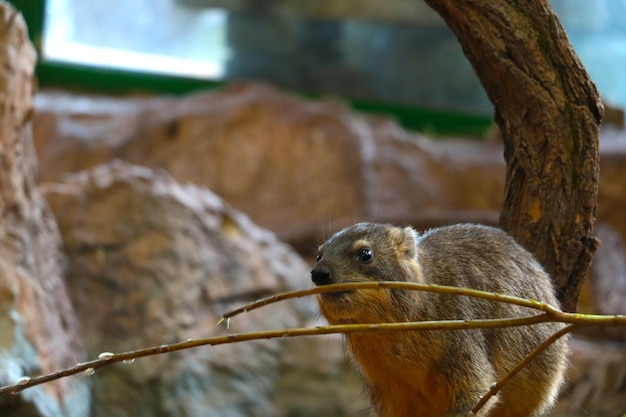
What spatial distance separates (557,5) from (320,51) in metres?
2.64

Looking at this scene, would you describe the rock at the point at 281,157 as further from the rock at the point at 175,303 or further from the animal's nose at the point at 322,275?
the animal's nose at the point at 322,275

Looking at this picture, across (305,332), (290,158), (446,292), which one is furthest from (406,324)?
(290,158)

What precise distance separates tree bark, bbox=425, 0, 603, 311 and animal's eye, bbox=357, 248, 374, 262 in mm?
656

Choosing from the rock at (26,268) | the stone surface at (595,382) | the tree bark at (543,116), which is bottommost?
the stone surface at (595,382)

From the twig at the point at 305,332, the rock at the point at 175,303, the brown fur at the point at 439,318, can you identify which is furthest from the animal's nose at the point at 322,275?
the rock at the point at 175,303

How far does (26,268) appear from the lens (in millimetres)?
4484

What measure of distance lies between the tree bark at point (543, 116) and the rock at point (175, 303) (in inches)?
92.6

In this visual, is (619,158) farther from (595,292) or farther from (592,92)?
(592,92)

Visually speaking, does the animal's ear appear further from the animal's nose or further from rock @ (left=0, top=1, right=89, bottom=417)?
rock @ (left=0, top=1, right=89, bottom=417)

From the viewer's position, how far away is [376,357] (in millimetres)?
2840

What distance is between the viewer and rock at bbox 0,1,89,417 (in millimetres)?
4098

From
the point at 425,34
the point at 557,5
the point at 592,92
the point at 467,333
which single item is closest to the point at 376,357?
the point at 467,333

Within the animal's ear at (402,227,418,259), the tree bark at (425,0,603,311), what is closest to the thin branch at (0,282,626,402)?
the animal's ear at (402,227,418,259)

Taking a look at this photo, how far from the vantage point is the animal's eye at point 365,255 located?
2756mm
